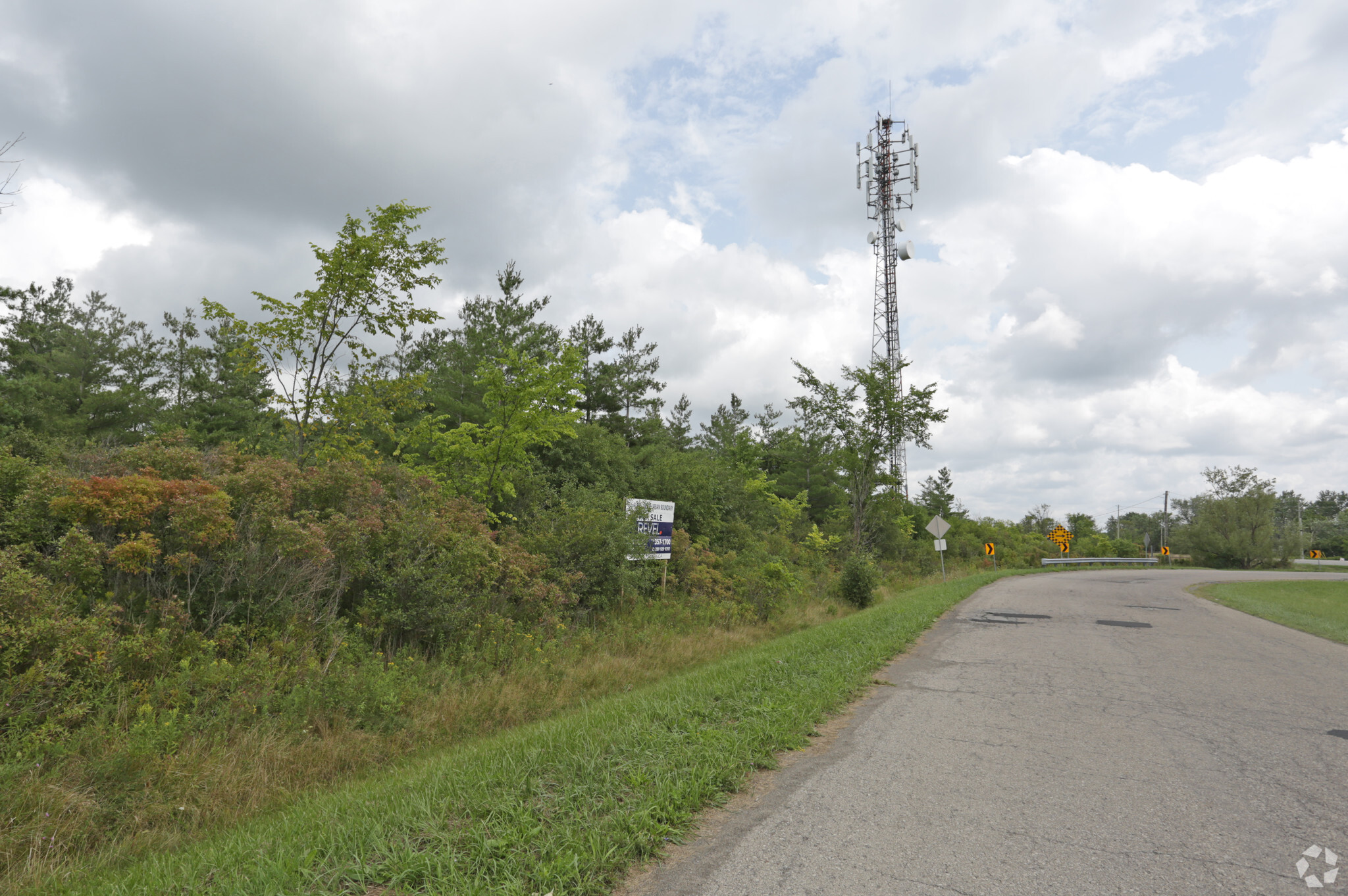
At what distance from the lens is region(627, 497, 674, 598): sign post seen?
14.7m

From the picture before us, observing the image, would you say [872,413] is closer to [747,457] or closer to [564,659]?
[747,457]

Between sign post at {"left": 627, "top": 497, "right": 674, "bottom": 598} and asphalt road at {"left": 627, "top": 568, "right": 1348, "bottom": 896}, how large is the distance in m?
6.78

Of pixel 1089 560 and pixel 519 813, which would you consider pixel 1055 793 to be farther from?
pixel 1089 560

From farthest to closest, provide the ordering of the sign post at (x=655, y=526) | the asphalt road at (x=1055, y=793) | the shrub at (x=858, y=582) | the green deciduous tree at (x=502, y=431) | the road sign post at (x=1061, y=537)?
1. the road sign post at (x=1061, y=537)
2. the shrub at (x=858, y=582)
3. the sign post at (x=655, y=526)
4. the green deciduous tree at (x=502, y=431)
5. the asphalt road at (x=1055, y=793)

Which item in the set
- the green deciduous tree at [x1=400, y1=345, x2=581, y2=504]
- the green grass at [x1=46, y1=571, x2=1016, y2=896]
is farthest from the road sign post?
the green grass at [x1=46, y1=571, x2=1016, y2=896]

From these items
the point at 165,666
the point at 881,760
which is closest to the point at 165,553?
the point at 165,666

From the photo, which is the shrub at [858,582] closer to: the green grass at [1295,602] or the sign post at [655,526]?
the sign post at [655,526]

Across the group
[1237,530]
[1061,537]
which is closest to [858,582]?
[1061,537]

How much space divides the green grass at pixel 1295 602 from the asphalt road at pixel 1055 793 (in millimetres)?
7601

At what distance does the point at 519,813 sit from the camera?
3986 millimetres

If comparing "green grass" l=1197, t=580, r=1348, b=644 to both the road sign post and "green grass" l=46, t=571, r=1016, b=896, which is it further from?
the road sign post

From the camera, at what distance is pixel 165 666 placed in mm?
6270

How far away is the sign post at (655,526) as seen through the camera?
14.7m

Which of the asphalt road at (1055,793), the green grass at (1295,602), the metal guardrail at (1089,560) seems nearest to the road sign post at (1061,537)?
the metal guardrail at (1089,560)
